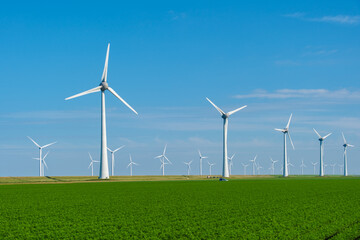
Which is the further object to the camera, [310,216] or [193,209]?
[193,209]

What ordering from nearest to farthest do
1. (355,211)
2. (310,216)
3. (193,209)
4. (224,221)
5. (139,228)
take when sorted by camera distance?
(139,228) → (224,221) → (310,216) → (355,211) → (193,209)

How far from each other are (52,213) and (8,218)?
3.69m

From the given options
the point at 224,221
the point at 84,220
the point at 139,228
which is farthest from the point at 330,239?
the point at 84,220

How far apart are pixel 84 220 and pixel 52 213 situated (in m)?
5.74

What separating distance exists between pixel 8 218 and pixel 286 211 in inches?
732

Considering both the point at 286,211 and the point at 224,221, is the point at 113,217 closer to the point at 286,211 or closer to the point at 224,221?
the point at 224,221

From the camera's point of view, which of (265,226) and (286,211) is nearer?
(265,226)

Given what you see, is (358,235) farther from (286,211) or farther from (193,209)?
(193,209)

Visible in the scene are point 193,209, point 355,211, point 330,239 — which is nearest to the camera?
point 330,239

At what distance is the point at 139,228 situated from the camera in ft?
81.8

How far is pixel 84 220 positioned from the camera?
28.8 m

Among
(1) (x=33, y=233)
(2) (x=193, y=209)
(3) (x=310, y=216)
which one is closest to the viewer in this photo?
(1) (x=33, y=233)

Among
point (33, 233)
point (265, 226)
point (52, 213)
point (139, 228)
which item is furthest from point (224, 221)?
point (52, 213)

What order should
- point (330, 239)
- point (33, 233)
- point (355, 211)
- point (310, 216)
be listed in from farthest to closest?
point (355, 211)
point (310, 216)
point (33, 233)
point (330, 239)
